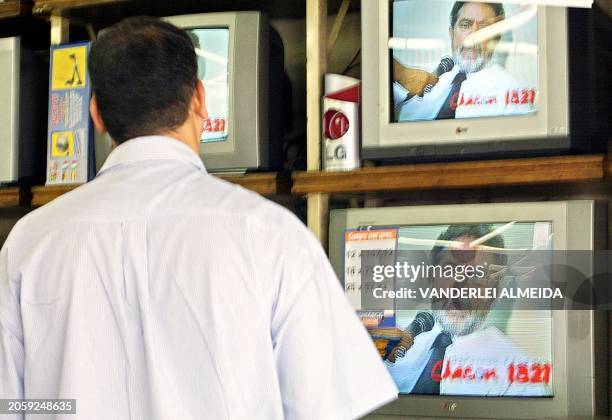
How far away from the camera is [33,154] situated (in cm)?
261

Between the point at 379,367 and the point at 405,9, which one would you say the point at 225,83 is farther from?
the point at 379,367

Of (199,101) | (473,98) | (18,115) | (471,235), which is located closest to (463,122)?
(473,98)

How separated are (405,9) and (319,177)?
42 centimetres

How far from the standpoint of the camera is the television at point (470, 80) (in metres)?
2.02

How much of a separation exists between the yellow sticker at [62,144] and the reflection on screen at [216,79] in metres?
0.38

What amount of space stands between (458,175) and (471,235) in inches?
5.1

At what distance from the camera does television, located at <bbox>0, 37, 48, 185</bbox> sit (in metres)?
2.54

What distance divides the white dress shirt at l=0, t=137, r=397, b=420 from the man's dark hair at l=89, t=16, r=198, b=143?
3.0 inches

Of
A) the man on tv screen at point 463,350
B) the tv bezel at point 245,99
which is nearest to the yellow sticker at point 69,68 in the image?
the tv bezel at point 245,99

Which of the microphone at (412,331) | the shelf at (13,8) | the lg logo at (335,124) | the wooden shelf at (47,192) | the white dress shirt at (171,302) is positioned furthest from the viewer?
the shelf at (13,8)

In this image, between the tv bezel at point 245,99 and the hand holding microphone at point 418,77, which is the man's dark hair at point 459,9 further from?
the tv bezel at point 245,99

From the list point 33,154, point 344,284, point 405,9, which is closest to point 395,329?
point 344,284

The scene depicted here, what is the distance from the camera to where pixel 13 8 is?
2.62 metres

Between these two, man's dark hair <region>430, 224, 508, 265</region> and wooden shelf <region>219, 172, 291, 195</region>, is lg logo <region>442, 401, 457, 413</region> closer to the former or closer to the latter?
man's dark hair <region>430, 224, 508, 265</region>
